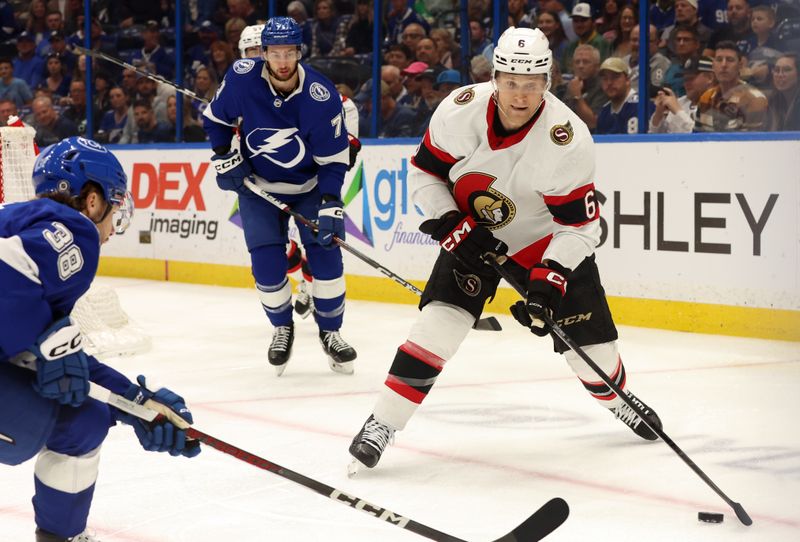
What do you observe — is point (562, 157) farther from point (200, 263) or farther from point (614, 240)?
point (200, 263)

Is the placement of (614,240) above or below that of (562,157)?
below

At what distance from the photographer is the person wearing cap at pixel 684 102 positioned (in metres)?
5.13

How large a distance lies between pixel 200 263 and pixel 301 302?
1875 millimetres

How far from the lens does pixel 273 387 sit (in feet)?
12.6

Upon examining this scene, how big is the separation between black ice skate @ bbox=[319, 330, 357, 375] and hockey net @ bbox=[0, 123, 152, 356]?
0.91 meters

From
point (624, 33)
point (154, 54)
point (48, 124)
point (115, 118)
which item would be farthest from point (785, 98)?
point (48, 124)

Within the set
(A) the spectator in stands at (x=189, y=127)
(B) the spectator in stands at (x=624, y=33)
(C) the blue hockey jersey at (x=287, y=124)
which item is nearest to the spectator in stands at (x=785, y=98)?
(B) the spectator in stands at (x=624, y=33)

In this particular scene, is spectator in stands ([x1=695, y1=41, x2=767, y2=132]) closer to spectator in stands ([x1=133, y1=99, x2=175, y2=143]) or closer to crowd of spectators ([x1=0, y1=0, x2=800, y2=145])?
crowd of spectators ([x1=0, y1=0, x2=800, y2=145])

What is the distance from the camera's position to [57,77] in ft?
28.0

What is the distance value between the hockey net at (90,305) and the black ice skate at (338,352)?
91 cm

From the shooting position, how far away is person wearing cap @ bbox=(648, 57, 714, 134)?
513cm

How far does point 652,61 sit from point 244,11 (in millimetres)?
3220

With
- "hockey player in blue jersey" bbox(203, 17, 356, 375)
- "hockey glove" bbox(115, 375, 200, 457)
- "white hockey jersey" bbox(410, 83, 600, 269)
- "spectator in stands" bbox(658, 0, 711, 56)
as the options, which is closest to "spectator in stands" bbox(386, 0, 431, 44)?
"spectator in stands" bbox(658, 0, 711, 56)

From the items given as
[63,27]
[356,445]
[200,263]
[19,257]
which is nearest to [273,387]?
[356,445]
